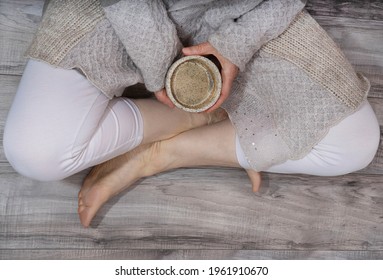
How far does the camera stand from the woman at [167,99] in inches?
27.6

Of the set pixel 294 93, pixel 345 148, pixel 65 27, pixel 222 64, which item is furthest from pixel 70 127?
pixel 345 148

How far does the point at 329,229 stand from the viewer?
40.9 inches

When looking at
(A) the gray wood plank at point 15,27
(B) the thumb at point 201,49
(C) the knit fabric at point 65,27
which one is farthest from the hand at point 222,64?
(A) the gray wood plank at point 15,27

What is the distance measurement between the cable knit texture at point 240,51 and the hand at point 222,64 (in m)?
0.01

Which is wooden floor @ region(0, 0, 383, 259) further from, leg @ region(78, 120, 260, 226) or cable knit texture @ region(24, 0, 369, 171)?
cable knit texture @ region(24, 0, 369, 171)

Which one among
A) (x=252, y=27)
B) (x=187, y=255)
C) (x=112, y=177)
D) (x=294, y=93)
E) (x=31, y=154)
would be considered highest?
(x=252, y=27)

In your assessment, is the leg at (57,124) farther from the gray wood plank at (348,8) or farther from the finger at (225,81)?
the gray wood plank at (348,8)

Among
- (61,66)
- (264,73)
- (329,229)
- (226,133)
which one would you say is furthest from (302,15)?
(329,229)

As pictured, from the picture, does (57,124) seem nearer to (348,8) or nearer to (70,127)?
(70,127)

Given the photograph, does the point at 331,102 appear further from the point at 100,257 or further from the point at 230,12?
the point at 100,257

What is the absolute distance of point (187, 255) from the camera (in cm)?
100

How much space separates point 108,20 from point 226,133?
31 centimetres

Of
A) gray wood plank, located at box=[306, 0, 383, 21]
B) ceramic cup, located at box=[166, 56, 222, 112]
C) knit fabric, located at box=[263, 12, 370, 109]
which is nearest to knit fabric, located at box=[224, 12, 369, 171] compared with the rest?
knit fabric, located at box=[263, 12, 370, 109]

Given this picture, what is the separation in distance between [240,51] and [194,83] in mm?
82
